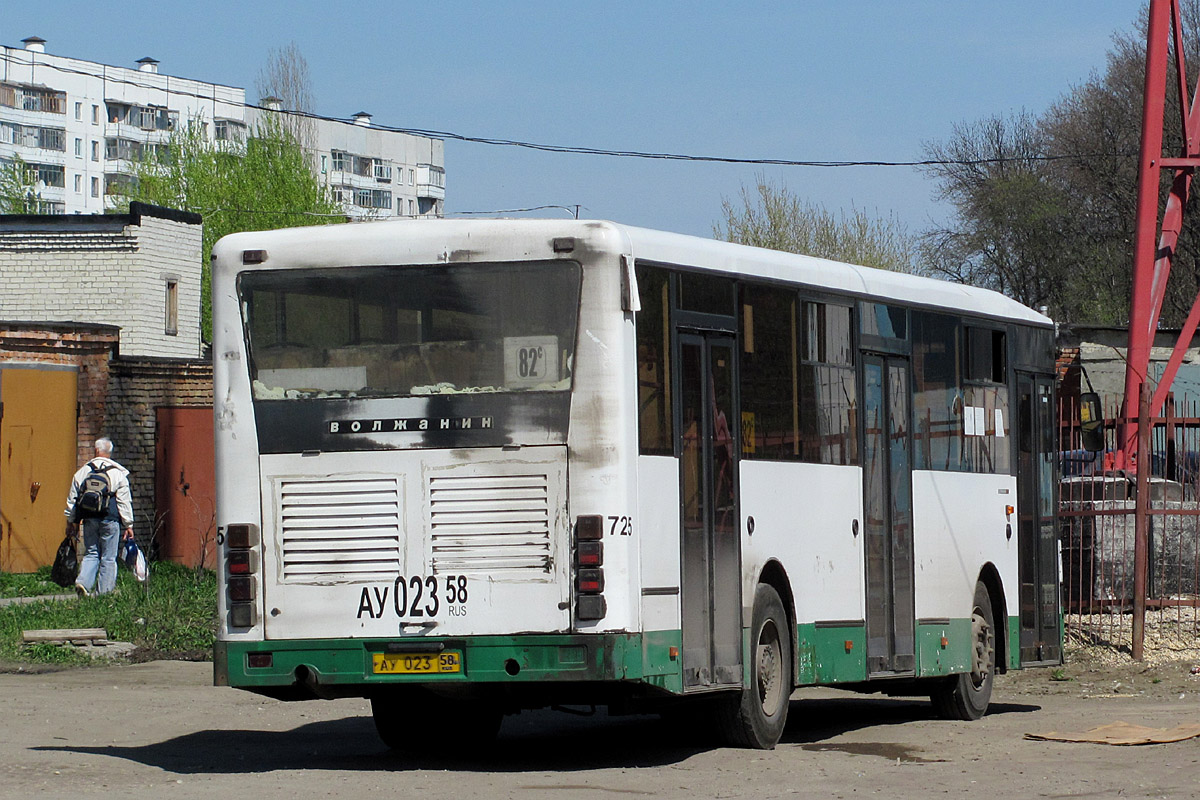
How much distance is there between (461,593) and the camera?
34.2ft

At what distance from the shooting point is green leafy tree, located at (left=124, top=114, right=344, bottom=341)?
55.9m

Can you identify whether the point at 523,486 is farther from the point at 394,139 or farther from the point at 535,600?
the point at 394,139

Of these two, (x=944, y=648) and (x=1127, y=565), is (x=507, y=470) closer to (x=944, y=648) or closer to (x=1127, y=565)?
(x=944, y=648)

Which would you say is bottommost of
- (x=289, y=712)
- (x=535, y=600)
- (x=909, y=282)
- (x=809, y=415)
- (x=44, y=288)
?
(x=289, y=712)

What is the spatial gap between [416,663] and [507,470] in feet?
→ 3.72

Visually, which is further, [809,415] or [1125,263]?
[1125,263]

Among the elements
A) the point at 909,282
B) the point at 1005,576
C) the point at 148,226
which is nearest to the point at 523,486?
the point at 909,282

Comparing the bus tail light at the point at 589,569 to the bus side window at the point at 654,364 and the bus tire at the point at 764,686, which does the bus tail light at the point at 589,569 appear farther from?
the bus tire at the point at 764,686

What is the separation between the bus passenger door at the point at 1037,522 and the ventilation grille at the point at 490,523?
6603mm

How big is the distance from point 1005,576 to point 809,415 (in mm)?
3839

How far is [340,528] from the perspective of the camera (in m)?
10.6

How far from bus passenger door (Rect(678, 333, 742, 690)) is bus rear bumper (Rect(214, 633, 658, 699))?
0.78 m

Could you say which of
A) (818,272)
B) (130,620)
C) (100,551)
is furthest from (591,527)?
(100,551)

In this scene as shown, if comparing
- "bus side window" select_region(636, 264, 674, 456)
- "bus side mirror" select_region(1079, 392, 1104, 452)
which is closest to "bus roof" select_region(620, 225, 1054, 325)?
"bus side window" select_region(636, 264, 674, 456)
